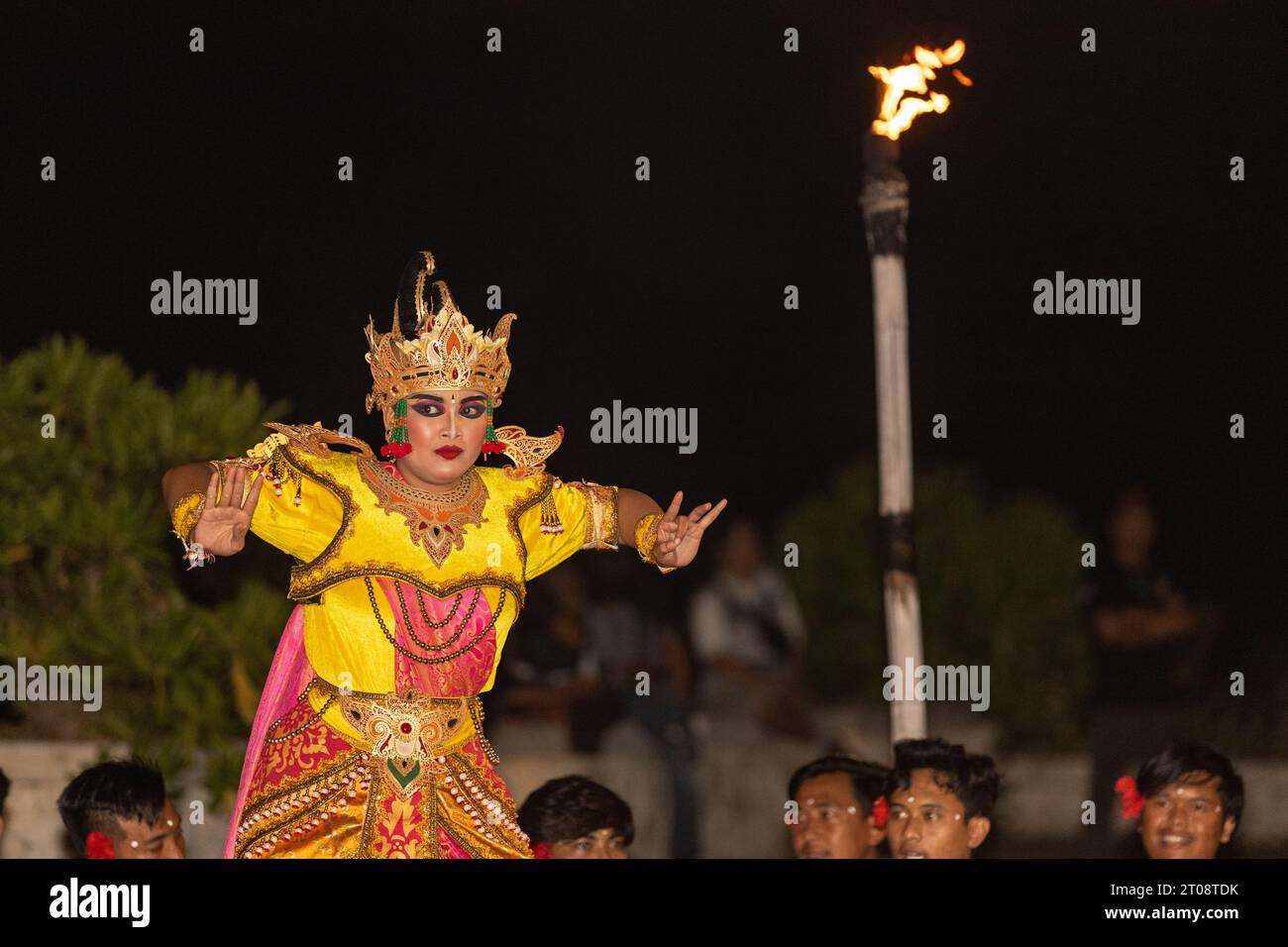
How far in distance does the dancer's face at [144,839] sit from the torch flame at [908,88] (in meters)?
3.43

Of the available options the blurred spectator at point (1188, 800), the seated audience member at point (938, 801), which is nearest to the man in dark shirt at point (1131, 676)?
the blurred spectator at point (1188, 800)

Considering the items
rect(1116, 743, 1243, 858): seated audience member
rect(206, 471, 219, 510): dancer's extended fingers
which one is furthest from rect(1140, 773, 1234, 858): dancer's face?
rect(206, 471, 219, 510): dancer's extended fingers

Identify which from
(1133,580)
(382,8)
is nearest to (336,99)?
(382,8)

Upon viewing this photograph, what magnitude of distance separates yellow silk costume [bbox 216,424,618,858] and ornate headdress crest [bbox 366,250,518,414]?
0.24m

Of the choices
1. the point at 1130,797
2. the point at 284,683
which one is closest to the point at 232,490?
the point at 284,683

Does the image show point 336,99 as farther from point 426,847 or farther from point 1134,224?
point 426,847

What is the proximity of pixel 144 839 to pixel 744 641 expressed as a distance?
4.24m

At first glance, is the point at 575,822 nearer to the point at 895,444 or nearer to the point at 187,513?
the point at 187,513

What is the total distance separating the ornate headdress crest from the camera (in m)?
5.45

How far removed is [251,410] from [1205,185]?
6895mm

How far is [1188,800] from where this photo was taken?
5.92 meters

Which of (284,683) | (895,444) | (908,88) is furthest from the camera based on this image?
(908,88)

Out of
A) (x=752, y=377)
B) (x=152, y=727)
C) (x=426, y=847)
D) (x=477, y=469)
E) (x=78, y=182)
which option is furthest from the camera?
(x=752, y=377)

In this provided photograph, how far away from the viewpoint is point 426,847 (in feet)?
17.4
